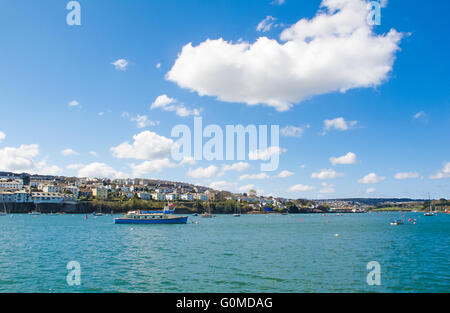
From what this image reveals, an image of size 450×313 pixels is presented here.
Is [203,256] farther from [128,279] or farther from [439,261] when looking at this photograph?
[439,261]

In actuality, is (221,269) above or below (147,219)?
above

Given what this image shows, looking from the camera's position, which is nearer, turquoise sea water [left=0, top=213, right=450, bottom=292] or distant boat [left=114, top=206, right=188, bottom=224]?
turquoise sea water [left=0, top=213, right=450, bottom=292]

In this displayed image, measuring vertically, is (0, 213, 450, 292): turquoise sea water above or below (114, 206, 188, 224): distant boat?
above

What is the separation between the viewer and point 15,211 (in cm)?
16938

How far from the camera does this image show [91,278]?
23.1m

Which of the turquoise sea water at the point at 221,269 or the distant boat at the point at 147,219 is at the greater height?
the turquoise sea water at the point at 221,269

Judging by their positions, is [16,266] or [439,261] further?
[439,261]

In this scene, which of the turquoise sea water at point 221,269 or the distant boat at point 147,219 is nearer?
the turquoise sea water at point 221,269

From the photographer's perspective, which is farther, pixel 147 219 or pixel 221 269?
pixel 147 219

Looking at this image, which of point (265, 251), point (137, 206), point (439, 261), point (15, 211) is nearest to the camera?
point (439, 261)
